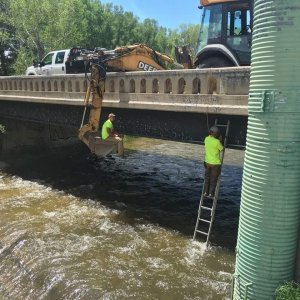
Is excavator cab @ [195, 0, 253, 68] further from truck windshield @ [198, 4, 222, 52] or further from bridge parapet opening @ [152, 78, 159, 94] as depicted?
bridge parapet opening @ [152, 78, 159, 94]

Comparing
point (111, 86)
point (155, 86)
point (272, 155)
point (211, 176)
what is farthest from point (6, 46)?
point (272, 155)

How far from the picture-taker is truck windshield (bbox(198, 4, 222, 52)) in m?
11.1

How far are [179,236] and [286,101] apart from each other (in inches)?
270

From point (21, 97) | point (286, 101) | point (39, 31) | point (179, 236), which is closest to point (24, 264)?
point (179, 236)

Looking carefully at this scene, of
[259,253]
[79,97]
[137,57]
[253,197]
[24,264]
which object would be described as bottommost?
[24,264]

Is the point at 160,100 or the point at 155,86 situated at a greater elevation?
the point at 155,86

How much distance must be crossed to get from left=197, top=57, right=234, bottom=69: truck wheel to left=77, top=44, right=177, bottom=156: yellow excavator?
321 centimetres

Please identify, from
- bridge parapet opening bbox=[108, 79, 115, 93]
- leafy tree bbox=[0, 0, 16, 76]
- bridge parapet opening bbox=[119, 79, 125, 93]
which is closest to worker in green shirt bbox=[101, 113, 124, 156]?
bridge parapet opening bbox=[119, 79, 125, 93]

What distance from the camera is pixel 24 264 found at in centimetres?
990

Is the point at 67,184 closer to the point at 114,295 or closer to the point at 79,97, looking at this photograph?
the point at 79,97

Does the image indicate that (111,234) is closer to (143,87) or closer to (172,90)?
(143,87)

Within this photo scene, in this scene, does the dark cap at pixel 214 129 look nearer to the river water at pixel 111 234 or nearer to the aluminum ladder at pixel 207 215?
the aluminum ladder at pixel 207 215

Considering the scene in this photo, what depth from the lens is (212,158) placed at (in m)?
9.97

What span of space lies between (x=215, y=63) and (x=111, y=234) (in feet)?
19.3
